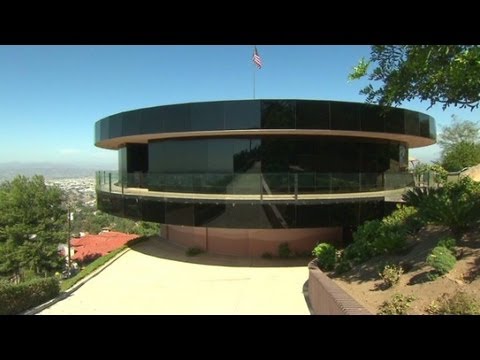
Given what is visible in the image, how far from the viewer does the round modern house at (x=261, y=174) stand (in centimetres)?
1688

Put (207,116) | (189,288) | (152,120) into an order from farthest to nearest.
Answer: (152,120), (207,116), (189,288)

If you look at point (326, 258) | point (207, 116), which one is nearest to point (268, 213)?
point (207, 116)

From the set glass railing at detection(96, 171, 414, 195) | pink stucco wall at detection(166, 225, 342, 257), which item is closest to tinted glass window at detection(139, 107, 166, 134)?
glass railing at detection(96, 171, 414, 195)

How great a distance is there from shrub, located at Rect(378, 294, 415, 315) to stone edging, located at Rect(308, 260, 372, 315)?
0.39 metres

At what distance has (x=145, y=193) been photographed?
62.7 feet

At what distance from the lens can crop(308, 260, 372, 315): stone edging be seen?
5.92 meters

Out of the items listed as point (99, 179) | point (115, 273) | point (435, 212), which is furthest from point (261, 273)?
point (99, 179)

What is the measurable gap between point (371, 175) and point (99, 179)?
1535 centimetres

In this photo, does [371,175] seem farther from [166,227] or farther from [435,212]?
[166,227]

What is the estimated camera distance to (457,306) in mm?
5656

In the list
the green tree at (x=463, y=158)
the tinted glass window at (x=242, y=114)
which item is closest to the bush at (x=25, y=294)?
the tinted glass window at (x=242, y=114)

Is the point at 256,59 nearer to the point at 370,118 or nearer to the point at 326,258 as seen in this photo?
the point at 370,118

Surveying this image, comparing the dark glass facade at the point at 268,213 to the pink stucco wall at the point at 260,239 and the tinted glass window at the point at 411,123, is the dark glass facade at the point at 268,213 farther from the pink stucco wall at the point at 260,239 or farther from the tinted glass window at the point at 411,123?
the tinted glass window at the point at 411,123

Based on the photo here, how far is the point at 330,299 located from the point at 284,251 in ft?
36.4
